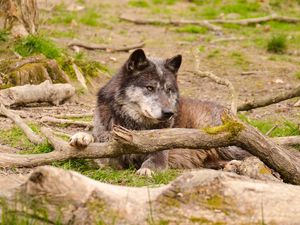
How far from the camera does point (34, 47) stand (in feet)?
34.4

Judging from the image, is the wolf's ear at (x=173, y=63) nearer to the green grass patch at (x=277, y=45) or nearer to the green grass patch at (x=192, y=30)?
the green grass patch at (x=277, y=45)

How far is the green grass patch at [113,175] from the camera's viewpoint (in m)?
5.98

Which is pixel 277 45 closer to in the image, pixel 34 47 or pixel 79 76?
pixel 79 76

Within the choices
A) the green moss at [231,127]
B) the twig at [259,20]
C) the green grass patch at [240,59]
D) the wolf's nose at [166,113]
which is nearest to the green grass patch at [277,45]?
the green grass patch at [240,59]

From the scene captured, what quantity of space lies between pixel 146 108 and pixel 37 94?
2.58m

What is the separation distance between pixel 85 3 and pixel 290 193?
15319 mm

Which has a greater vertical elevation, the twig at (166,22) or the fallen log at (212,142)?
the fallen log at (212,142)

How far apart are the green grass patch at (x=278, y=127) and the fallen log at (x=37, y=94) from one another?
2700 mm

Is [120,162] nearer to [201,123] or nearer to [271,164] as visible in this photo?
[201,123]

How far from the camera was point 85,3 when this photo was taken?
18750mm

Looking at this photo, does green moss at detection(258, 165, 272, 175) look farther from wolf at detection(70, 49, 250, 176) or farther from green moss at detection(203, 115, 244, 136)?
wolf at detection(70, 49, 250, 176)

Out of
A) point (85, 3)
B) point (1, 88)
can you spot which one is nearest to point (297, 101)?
point (1, 88)

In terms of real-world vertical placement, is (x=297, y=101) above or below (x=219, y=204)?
below

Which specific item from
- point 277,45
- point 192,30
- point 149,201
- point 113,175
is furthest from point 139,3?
point 149,201
